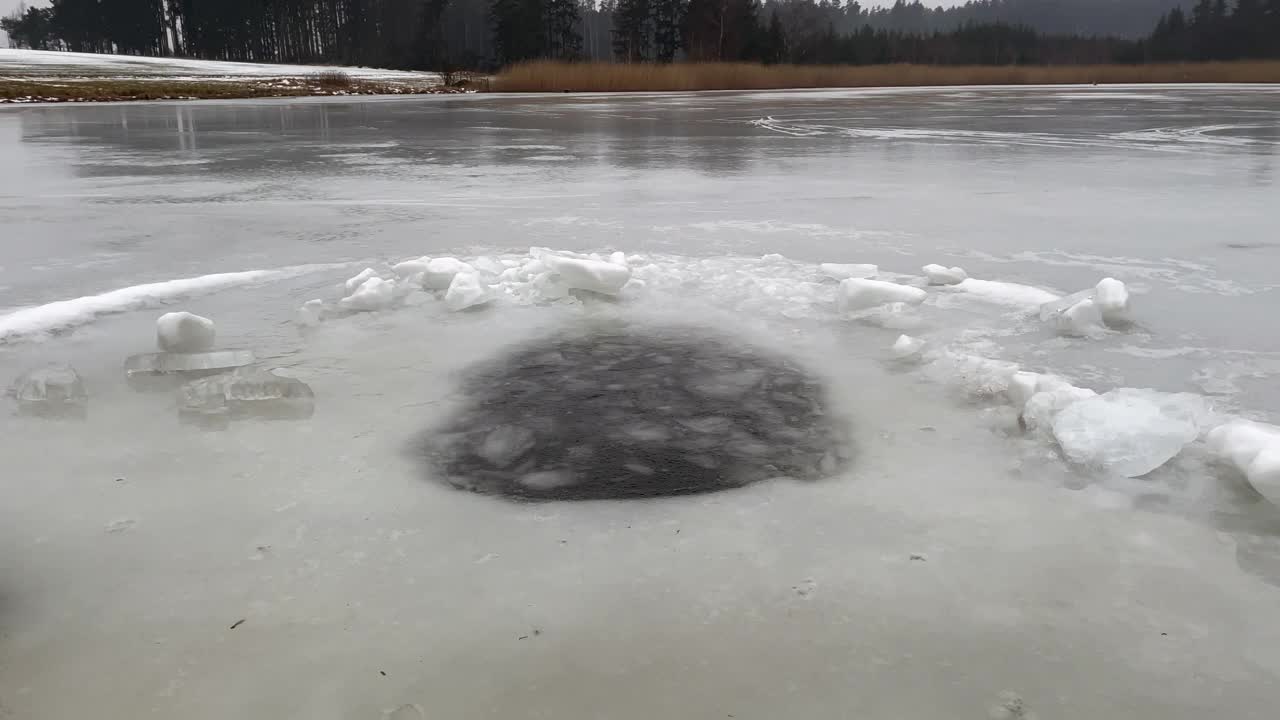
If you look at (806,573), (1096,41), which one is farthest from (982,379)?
(1096,41)

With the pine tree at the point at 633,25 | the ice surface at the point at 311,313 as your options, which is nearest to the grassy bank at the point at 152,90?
the ice surface at the point at 311,313

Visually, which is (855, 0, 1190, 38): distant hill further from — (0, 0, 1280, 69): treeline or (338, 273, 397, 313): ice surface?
(338, 273, 397, 313): ice surface

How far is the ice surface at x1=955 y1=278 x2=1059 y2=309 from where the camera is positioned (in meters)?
3.22

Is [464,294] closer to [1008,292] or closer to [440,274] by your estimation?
[440,274]

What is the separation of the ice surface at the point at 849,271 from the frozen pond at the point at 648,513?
0.17m

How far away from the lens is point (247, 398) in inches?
91.7

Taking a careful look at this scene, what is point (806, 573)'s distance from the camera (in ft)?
5.08

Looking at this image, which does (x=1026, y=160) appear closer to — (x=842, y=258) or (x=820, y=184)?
(x=820, y=184)

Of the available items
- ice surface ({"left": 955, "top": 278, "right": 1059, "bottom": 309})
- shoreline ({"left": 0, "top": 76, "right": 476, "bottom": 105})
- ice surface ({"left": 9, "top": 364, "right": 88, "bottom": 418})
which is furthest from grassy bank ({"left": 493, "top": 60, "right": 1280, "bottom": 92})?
ice surface ({"left": 9, "top": 364, "right": 88, "bottom": 418})

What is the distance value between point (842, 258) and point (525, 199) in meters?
2.40

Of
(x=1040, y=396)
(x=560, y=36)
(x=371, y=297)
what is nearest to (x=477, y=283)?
(x=371, y=297)

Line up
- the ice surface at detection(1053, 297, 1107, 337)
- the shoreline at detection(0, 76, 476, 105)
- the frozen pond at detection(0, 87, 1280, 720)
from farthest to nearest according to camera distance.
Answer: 1. the shoreline at detection(0, 76, 476, 105)
2. the ice surface at detection(1053, 297, 1107, 337)
3. the frozen pond at detection(0, 87, 1280, 720)

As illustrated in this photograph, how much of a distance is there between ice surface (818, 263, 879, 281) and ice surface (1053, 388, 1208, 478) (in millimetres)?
1463

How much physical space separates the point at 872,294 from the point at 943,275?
1.77ft
